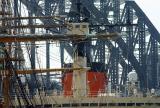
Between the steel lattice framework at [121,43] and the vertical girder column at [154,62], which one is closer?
the steel lattice framework at [121,43]

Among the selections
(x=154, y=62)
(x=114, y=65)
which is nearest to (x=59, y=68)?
(x=114, y=65)

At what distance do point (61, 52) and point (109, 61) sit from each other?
8.14 metres

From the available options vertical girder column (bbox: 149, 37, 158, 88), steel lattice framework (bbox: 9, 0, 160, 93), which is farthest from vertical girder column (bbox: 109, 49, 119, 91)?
vertical girder column (bbox: 149, 37, 158, 88)

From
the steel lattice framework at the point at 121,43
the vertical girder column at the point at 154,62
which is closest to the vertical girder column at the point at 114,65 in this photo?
the steel lattice framework at the point at 121,43

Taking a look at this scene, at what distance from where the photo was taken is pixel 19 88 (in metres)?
68.6

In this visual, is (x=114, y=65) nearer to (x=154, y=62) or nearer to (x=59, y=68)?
(x=154, y=62)

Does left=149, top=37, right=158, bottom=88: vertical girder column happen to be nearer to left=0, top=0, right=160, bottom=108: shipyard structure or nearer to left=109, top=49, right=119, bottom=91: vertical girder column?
left=109, top=49, right=119, bottom=91: vertical girder column

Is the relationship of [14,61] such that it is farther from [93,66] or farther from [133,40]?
[133,40]

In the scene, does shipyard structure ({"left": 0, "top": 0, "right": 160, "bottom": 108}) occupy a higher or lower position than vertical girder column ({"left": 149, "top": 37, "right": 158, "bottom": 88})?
higher

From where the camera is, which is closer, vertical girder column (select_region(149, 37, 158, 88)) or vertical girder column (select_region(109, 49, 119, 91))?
vertical girder column (select_region(109, 49, 119, 91))

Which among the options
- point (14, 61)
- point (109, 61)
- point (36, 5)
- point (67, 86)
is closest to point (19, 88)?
point (14, 61)

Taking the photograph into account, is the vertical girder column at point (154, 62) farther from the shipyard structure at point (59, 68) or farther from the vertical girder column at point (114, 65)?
the shipyard structure at point (59, 68)

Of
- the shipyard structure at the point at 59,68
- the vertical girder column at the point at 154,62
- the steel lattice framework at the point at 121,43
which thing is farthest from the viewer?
the vertical girder column at the point at 154,62

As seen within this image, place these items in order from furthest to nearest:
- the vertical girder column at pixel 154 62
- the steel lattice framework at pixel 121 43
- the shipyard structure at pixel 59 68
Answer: the vertical girder column at pixel 154 62
the steel lattice framework at pixel 121 43
the shipyard structure at pixel 59 68
